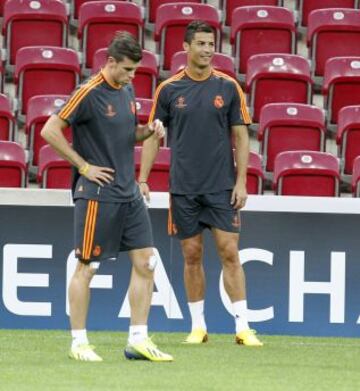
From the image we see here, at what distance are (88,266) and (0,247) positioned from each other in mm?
1880

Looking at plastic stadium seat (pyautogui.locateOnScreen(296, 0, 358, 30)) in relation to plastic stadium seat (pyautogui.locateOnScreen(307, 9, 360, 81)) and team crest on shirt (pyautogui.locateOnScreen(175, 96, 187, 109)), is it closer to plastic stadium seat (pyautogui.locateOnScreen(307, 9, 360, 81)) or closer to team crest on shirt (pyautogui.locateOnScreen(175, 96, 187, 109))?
plastic stadium seat (pyautogui.locateOnScreen(307, 9, 360, 81))

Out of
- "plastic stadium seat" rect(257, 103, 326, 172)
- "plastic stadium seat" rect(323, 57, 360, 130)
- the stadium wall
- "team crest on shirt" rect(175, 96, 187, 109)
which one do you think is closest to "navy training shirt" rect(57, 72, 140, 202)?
"team crest on shirt" rect(175, 96, 187, 109)

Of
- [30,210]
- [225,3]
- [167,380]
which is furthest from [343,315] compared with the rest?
[225,3]

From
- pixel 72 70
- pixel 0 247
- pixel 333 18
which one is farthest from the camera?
pixel 333 18

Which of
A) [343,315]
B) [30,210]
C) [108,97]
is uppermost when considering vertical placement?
[108,97]

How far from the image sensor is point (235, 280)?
28.3 ft

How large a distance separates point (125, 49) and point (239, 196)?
4.92 feet

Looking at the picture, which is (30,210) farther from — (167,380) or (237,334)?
(167,380)

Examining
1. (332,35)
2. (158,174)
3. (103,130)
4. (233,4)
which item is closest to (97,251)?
(103,130)

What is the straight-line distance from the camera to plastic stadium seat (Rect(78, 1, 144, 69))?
42.3 ft

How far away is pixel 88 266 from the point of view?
761 centimetres

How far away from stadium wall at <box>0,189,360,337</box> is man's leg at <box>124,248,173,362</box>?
1741mm

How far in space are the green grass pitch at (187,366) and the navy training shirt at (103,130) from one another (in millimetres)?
900

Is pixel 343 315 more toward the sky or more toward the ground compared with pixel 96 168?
more toward the ground
